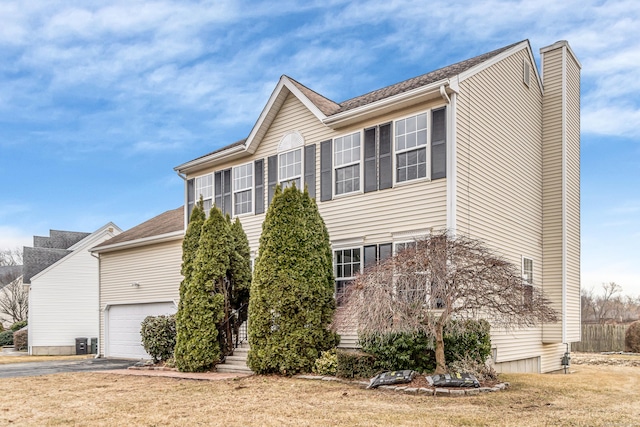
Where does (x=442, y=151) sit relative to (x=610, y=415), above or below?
above

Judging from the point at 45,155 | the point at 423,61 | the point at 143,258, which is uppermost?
the point at 423,61

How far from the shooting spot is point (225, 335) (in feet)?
47.8

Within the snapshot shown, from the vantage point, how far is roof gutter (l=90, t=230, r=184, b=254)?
18.9 metres

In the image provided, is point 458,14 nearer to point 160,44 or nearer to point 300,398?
point 160,44

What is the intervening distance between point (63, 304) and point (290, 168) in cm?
1654

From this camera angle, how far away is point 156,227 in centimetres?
2175

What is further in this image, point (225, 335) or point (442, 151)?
point (225, 335)

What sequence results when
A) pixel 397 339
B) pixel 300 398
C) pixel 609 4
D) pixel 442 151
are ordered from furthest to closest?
pixel 609 4 → pixel 442 151 → pixel 397 339 → pixel 300 398

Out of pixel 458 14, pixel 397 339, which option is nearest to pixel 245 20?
pixel 458 14

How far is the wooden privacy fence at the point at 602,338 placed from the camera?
2711 centimetres

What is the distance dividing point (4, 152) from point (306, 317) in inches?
1111

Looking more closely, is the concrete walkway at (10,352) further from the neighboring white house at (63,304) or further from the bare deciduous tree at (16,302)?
the bare deciduous tree at (16,302)

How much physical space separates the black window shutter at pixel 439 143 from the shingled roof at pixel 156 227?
1059 centimetres

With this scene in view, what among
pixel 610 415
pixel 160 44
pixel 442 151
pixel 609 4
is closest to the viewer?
pixel 610 415
